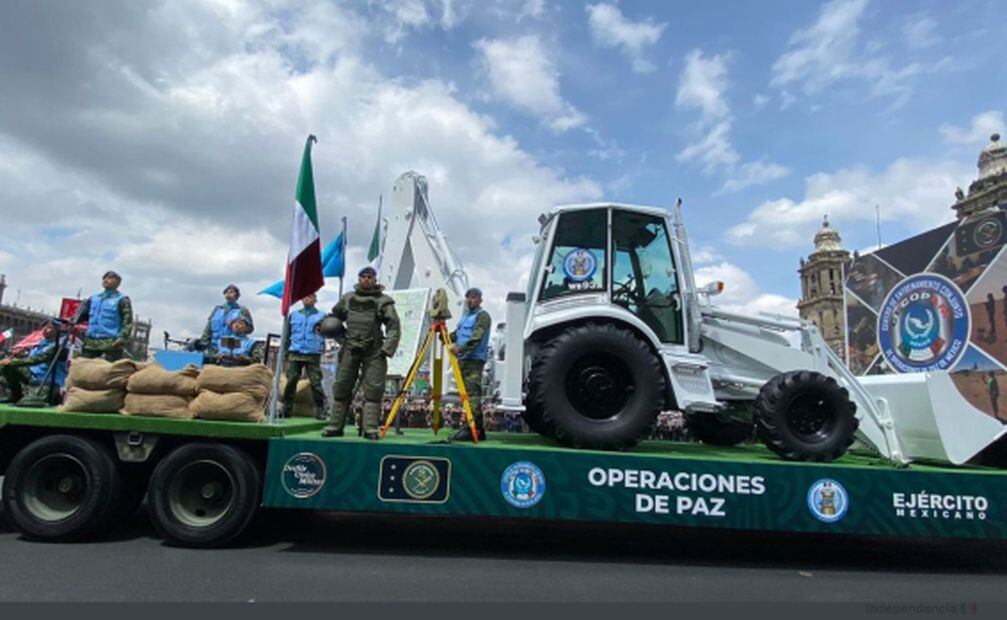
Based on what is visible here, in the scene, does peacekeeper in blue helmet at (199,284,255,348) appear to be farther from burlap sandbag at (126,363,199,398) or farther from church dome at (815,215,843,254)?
church dome at (815,215,843,254)

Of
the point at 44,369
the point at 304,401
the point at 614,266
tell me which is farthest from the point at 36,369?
the point at 614,266

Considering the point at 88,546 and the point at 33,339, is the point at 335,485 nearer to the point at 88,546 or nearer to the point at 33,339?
the point at 88,546

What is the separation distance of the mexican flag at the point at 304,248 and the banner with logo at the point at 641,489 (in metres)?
1.92

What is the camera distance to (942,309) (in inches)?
633

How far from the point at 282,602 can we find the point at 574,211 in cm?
417

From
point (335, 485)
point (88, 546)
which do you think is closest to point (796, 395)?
point (335, 485)

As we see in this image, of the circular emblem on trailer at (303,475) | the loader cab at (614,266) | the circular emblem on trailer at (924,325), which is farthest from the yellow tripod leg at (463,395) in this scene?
the circular emblem on trailer at (924,325)

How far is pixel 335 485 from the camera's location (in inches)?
187

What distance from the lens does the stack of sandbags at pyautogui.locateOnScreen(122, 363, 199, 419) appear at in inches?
197

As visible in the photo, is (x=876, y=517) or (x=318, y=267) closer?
(x=876, y=517)

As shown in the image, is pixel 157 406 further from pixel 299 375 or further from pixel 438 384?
pixel 438 384

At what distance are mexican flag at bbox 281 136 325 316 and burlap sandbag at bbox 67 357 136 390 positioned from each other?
1477 mm

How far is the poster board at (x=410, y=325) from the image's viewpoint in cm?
1092

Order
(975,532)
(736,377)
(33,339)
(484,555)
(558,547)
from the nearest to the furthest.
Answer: (975,532) → (484,555) → (558,547) → (736,377) → (33,339)
